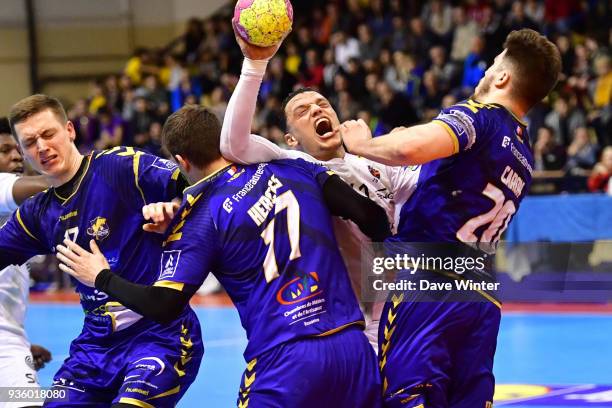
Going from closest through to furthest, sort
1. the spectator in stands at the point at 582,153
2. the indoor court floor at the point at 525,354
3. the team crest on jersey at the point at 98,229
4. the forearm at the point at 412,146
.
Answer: the forearm at the point at 412,146 < the team crest on jersey at the point at 98,229 < the indoor court floor at the point at 525,354 < the spectator in stands at the point at 582,153

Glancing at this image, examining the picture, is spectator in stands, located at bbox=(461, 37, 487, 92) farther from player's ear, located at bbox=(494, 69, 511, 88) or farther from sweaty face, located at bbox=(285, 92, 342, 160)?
player's ear, located at bbox=(494, 69, 511, 88)

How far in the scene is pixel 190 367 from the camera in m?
5.47

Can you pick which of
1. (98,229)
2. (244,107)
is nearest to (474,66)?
(98,229)

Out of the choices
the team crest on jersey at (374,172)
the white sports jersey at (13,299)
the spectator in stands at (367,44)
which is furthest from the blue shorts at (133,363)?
the spectator in stands at (367,44)

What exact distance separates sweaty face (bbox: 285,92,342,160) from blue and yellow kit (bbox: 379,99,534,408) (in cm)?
75

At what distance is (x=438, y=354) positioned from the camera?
4.43m

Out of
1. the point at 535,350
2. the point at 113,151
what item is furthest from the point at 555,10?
the point at 113,151

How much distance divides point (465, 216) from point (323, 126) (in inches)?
40.8

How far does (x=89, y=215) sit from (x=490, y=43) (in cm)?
1370

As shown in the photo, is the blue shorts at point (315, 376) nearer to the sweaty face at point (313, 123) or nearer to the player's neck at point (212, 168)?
the player's neck at point (212, 168)

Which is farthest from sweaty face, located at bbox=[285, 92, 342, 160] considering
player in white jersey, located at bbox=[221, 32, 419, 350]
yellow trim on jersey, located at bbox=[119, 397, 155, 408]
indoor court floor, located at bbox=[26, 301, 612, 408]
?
indoor court floor, located at bbox=[26, 301, 612, 408]

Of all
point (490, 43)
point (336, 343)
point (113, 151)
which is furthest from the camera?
point (490, 43)

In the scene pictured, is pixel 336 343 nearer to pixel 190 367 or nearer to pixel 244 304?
pixel 244 304

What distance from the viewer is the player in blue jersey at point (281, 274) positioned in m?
4.20
